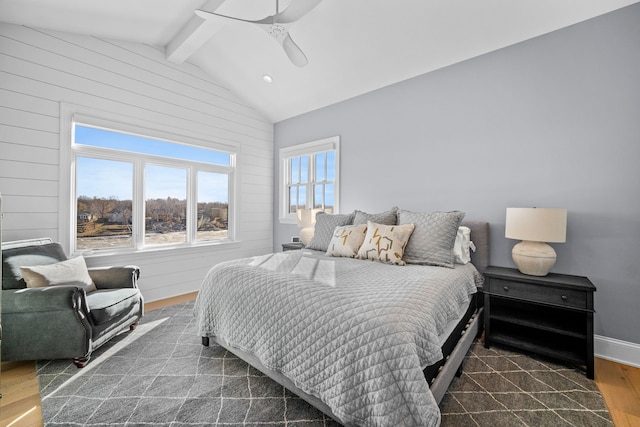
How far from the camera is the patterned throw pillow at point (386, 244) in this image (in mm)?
2490

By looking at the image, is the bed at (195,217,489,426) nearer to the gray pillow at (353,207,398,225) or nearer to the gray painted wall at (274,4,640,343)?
the gray pillow at (353,207,398,225)

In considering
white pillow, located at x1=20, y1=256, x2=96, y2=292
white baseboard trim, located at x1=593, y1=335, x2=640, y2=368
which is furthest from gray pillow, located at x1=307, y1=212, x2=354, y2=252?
white baseboard trim, located at x1=593, y1=335, x2=640, y2=368

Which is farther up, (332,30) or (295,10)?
(332,30)

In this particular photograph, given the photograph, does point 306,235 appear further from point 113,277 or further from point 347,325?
point 347,325

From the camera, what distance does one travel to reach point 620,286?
2291mm

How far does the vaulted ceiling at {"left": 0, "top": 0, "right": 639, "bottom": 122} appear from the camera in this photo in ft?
8.11

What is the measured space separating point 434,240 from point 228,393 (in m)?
1.98

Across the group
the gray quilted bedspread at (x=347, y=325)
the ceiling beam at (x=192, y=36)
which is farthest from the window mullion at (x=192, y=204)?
the gray quilted bedspread at (x=347, y=325)

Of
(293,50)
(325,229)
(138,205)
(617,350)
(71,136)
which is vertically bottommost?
(617,350)

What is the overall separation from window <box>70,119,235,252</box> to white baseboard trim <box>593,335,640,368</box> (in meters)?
4.47

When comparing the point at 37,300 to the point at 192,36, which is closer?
the point at 37,300

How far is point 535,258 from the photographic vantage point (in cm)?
232

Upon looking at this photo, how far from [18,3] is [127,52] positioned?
39.7 inches

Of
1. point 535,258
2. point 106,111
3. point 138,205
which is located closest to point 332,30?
point 106,111
